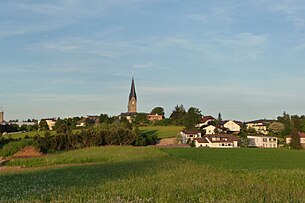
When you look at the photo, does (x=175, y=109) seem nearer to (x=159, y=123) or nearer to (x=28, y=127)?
(x=159, y=123)

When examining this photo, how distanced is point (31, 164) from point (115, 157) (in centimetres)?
933

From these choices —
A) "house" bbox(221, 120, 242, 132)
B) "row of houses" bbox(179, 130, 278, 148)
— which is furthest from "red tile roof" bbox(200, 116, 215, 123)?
"row of houses" bbox(179, 130, 278, 148)

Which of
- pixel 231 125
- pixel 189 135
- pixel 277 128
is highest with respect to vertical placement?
pixel 231 125

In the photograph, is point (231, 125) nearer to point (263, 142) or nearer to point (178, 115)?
point (178, 115)

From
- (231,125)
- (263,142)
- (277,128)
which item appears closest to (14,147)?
(263,142)

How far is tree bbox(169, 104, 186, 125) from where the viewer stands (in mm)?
145200

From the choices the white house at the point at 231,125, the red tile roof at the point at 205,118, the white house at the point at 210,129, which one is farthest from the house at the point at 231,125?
the white house at the point at 210,129

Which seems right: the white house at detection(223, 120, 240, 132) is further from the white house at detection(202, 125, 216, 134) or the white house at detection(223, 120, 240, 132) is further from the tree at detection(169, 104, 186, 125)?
the white house at detection(202, 125, 216, 134)

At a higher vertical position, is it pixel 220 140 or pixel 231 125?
pixel 231 125

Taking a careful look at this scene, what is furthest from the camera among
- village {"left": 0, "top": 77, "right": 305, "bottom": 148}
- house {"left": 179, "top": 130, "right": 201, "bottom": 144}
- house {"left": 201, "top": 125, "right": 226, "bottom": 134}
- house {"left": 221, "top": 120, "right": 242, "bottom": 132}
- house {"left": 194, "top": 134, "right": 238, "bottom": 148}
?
house {"left": 221, "top": 120, "right": 242, "bottom": 132}

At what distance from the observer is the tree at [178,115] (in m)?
145

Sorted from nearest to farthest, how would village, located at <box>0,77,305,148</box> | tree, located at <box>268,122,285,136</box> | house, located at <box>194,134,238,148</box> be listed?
1. house, located at <box>194,134,238,148</box>
2. village, located at <box>0,77,305,148</box>
3. tree, located at <box>268,122,285,136</box>

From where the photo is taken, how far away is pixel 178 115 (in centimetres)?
15500

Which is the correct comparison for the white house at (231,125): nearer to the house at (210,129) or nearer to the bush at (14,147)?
the house at (210,129)
